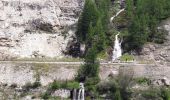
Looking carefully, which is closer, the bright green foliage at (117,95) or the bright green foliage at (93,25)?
the bright green foliage at (117,95)

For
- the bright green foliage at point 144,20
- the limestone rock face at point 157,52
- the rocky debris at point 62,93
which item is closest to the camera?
the rocky debris at point 62,93

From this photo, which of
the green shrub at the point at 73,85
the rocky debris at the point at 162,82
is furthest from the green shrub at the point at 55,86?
the rocky debris at the point at 162,82

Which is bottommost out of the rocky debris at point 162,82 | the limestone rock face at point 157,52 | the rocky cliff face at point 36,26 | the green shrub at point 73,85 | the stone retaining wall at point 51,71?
the rocky debris at point 162,82

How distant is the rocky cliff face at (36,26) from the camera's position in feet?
340

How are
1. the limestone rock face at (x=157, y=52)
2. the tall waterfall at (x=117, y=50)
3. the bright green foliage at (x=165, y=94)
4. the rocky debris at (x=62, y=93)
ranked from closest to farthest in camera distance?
the bright green foliage at (x=165, y=94) → the rocky debris at (x=62, y=93) → the limestone rock face at (x=157, y=52) → the tall waterfall at (x=117, y=50)

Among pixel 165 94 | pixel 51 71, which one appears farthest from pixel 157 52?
pixel 51 71

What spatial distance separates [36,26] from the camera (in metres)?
108

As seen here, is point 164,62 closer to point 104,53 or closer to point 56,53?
point 104,53

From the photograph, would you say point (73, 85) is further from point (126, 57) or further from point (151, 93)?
point (126, 57)

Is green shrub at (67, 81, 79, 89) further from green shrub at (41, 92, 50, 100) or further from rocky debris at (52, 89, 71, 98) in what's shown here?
green shrub at (41, 92, 50, 100)

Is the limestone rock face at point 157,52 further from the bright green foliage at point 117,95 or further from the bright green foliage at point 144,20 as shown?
Result: the bright green foliage at point 117,95

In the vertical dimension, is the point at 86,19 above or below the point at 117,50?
above

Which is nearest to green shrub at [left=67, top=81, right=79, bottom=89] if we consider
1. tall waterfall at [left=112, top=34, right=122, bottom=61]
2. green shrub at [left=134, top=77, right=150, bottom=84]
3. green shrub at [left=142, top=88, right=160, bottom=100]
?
green shrub at [left=134, top=77, right=150, bottom=84]

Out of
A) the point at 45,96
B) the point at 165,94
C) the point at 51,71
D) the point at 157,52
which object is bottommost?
the point at 165,94
